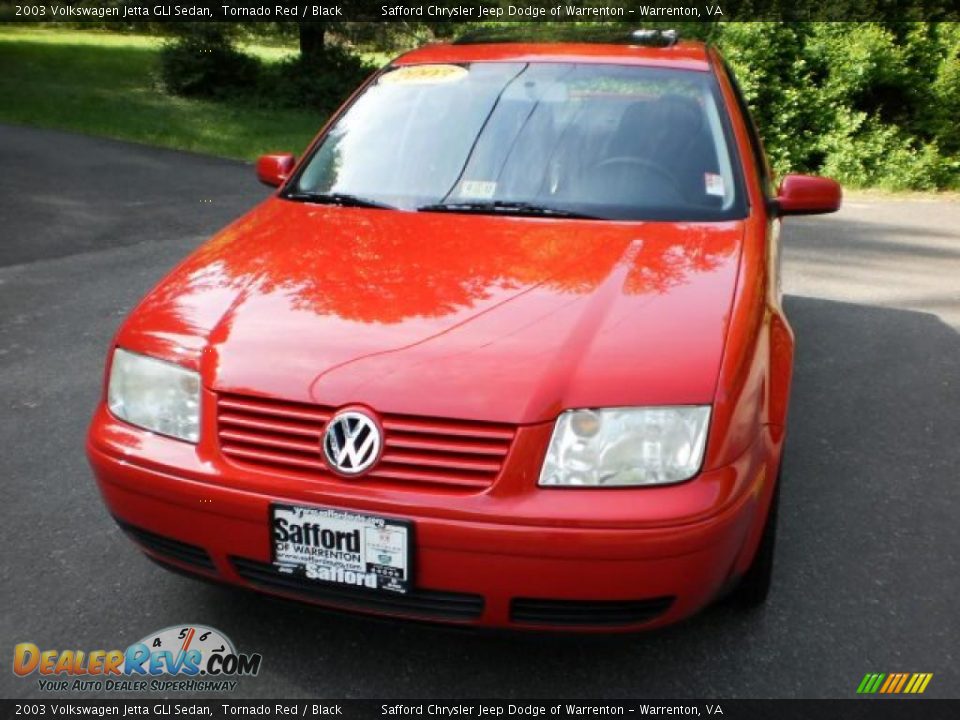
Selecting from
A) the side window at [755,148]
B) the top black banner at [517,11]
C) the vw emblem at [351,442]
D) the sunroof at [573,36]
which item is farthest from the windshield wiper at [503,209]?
the top black banner at [517,11]

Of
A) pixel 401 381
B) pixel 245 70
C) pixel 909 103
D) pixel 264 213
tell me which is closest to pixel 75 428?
pixel 264 213

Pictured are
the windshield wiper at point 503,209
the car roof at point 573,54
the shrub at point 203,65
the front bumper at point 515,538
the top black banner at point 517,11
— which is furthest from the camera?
the shrub at point 203,65

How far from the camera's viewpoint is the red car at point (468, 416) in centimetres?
213

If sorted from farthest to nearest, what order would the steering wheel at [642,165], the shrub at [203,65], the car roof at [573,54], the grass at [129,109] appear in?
the shrub at [203,65], the grass at [129,109], the car roof at [573,54], the steering wheel at [642,165]

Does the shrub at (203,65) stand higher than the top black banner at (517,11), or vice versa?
the top black banner at (517,11)

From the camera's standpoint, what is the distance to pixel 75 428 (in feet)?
13.3

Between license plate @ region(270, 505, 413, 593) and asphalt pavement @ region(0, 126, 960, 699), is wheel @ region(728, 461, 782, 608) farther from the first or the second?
license plate @ region(270, 505, 413, 593)

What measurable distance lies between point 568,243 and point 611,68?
3.69ft

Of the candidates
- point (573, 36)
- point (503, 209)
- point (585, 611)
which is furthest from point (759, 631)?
point (573, 36)

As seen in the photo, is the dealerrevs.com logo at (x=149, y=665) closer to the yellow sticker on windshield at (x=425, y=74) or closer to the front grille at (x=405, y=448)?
the front grille at (x=405, y=448)

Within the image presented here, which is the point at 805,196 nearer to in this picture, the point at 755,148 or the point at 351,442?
the point at 755,148

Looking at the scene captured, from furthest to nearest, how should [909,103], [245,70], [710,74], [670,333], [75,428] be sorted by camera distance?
[245,70] → [909,103] → [75,428] → [710,74] → [670,333]

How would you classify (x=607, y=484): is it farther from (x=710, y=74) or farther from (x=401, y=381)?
(x=710, y=74)

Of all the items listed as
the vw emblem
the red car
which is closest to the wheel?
the red car
